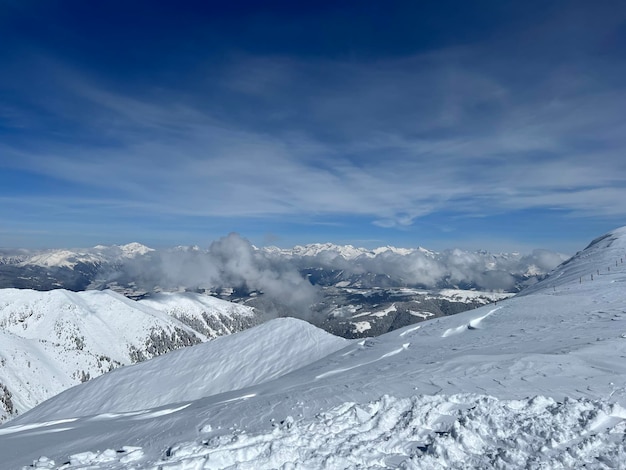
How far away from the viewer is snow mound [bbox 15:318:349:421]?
35.6m

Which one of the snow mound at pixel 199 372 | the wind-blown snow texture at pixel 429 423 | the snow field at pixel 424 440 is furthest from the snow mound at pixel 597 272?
the snow field at pixel 424 440

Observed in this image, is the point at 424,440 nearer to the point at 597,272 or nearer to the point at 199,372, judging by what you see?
the point at 199,372

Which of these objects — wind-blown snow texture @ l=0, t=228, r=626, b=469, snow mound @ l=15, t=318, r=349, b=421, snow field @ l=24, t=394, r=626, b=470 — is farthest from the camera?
snow mound @ l=15, t=318, r=349, b=421

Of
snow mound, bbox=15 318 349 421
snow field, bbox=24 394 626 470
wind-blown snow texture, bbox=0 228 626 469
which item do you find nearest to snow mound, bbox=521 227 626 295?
wind-blown snow texture, bbox=0 228 626 469

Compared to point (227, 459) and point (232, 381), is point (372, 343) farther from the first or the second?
point (227, 459)

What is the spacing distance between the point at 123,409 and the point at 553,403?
3521 cm

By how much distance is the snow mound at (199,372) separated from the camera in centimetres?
3559

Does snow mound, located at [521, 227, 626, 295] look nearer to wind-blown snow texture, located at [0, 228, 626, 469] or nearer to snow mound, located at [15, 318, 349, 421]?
wind-blown snow texture, located at [0, 228, 626, 469]

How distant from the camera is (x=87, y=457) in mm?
12094

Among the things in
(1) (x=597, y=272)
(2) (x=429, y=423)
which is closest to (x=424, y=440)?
(2) (x=429, y=423)

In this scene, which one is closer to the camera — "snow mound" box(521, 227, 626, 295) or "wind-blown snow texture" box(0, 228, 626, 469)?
"wind-blown snow texture" box(0, 228, 626, 469)

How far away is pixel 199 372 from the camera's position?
1507 inches

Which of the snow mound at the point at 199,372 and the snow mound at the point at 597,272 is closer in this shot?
the snow mound at the point at 199,372

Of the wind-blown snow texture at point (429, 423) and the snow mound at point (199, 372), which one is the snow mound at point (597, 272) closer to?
the wind-blown snow texture at point (429, 423)
